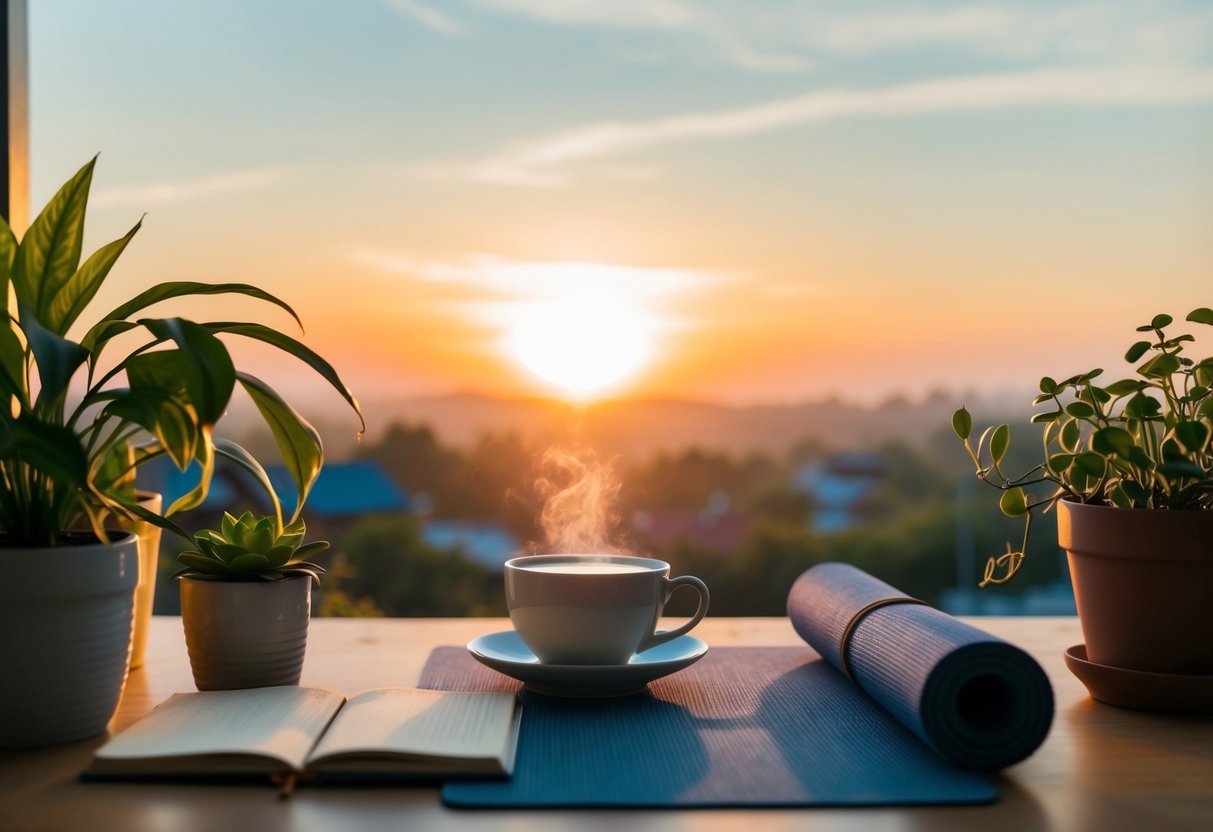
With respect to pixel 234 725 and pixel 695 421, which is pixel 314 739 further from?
pixel 695 421

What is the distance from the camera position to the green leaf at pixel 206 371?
0.63m

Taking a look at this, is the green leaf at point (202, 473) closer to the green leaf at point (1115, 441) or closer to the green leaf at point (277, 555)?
the green leaf at point (277, 555)

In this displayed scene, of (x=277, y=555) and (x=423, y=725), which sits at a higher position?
(x=277, y=555)

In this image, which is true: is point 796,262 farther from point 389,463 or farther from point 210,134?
point 210,134

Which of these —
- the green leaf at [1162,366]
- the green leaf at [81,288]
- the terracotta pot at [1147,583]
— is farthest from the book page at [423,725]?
the green leaf at [1162,366]

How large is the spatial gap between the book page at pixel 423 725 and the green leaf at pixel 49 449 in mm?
236

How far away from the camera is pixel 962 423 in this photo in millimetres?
891

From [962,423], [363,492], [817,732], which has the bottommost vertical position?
[363,492]

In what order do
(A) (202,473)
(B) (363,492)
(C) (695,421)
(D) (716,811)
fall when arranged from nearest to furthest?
1. (D) (716,811)
2. (A) (202,473)
3. (B) (363,492)
4. (C) (695,421)

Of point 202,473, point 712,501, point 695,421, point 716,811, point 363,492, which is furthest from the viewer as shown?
point 712,501

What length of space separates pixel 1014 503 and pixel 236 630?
0.67m

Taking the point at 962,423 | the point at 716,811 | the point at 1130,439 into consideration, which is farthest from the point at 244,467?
the point at 1130,439

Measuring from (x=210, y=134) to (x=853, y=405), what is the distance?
16.3ft

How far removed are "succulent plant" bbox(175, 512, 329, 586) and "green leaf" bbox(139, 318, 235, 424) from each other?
0.22 m
